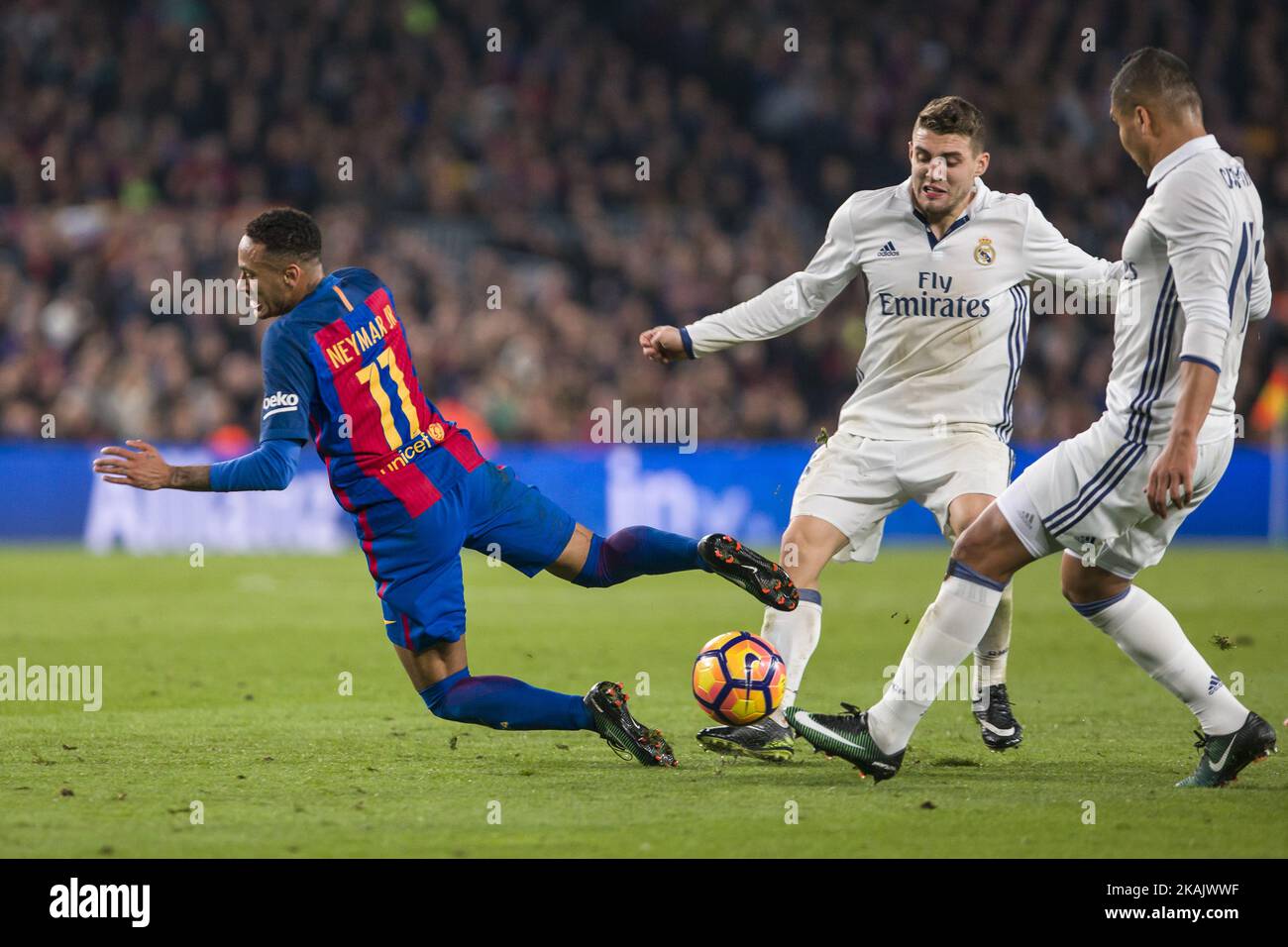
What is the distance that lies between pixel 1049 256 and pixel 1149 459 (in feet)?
4.95

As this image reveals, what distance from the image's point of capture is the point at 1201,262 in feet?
16.4

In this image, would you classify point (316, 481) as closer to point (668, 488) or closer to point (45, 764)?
point (668, 488)

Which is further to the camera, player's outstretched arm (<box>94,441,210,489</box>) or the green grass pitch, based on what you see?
player's outstretched arm (<box>94,441,210,489</box>)

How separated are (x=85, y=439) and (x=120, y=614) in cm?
678

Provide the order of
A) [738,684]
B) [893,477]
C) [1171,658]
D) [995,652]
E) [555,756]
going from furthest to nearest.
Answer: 1. [995,652]
2. [893,477]
3. [555,756]
4. [738,684]
5. [1171,658]

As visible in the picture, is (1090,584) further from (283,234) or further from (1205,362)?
(283,234)

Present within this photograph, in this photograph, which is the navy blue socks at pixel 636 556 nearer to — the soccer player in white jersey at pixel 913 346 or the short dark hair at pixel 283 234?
the soccer player in white jersey at pixel 913 346

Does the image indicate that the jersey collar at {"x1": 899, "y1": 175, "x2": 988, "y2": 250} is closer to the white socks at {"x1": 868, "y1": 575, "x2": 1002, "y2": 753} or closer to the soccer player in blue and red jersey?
the soccer player in blue and red jersey

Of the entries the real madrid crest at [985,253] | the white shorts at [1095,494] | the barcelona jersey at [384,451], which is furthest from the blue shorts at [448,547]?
the real madrid crest at [985,253]

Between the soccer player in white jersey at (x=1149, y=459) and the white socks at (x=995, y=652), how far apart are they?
1.01m

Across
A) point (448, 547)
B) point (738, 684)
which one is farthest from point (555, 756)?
point (448, 547)

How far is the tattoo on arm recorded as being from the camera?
5.53m

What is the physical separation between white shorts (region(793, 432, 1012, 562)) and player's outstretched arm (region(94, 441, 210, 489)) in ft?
7.55

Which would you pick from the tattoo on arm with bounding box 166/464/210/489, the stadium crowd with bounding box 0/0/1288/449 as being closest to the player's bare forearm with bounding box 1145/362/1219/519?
the tattoo on arm with bounding box 166/464/210/489
